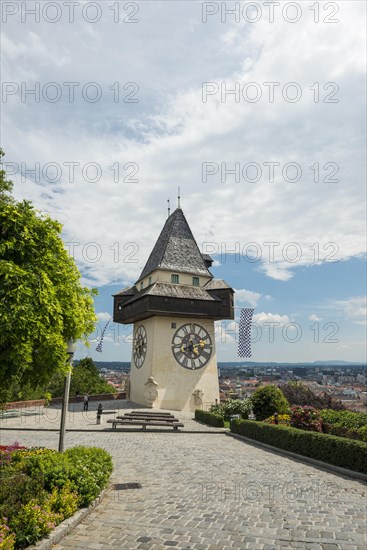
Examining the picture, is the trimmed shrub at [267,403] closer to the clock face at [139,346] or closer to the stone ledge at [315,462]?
the stone ledge at [315,462]

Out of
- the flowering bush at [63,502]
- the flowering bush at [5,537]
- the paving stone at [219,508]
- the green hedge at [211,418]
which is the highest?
the flowering bush at [5,537]

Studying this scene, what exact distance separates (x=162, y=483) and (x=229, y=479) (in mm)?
1940

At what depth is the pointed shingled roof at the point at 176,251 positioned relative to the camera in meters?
34.0

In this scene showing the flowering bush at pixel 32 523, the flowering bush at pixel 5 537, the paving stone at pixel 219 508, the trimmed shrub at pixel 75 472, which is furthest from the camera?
the trimmed shrub at pixel 75 472

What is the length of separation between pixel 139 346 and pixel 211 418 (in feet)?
38.6

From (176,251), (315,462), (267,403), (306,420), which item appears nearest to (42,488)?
(315,462)

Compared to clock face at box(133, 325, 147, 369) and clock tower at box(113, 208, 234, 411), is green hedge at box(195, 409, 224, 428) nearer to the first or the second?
clock tower at box(113, 208, 234, 411)

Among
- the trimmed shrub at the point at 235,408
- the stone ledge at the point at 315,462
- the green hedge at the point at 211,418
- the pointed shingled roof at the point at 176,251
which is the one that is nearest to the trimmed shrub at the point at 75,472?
the stone ledge at the point at 315,462

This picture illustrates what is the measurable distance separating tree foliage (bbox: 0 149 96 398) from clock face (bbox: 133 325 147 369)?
75.9 feet

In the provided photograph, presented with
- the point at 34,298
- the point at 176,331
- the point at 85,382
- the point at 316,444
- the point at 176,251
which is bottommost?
the point at 85,382

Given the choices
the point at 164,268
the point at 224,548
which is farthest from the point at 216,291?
the point at 224,548

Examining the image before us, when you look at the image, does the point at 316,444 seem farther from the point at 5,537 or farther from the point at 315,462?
the point at 5,537

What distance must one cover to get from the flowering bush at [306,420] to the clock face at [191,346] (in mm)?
14172

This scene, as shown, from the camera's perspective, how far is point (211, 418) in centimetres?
2398
